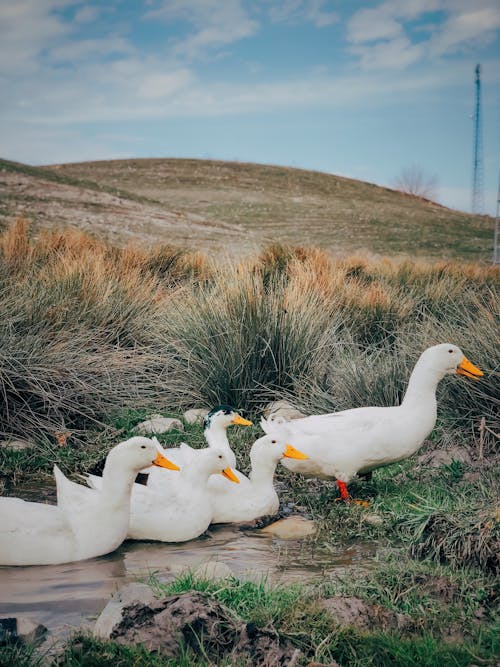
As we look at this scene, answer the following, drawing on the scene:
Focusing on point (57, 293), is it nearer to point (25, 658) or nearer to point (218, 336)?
point (218, 336)

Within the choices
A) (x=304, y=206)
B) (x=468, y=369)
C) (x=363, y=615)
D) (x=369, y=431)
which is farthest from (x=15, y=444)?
(x=304, y=206)

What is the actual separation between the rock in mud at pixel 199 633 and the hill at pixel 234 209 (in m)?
10.8

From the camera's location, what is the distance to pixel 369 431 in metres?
5.67

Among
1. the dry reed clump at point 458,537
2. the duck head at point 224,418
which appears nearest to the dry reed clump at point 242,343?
the duck head at point 224,418

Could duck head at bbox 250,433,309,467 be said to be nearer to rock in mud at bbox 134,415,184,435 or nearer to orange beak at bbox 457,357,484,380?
orange beak at bbox 457,357,484,380

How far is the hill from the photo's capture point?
914 inches

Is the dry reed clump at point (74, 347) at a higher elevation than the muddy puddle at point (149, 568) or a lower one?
higher

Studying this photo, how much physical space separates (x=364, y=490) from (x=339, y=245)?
90.1 feet

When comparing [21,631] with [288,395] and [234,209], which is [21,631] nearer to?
[288,395]

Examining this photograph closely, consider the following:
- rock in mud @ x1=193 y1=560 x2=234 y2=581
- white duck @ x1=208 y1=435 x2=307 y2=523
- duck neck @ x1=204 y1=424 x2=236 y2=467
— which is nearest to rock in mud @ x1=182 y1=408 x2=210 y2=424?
duck neck @ x1=204 y1=424 x2=236 y2=467

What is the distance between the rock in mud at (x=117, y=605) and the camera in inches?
134

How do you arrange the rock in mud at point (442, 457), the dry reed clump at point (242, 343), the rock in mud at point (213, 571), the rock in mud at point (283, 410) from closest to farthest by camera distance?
the rock in mud at point (213, 571), the rock in mud at point (442, 457), the rock in mud at point (283, 410), the dry reed clump at point (242, 343)

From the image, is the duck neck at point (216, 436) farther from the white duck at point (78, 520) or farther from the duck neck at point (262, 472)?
the white duck at point (78, 520)

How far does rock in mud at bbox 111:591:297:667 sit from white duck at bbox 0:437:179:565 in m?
1.29
